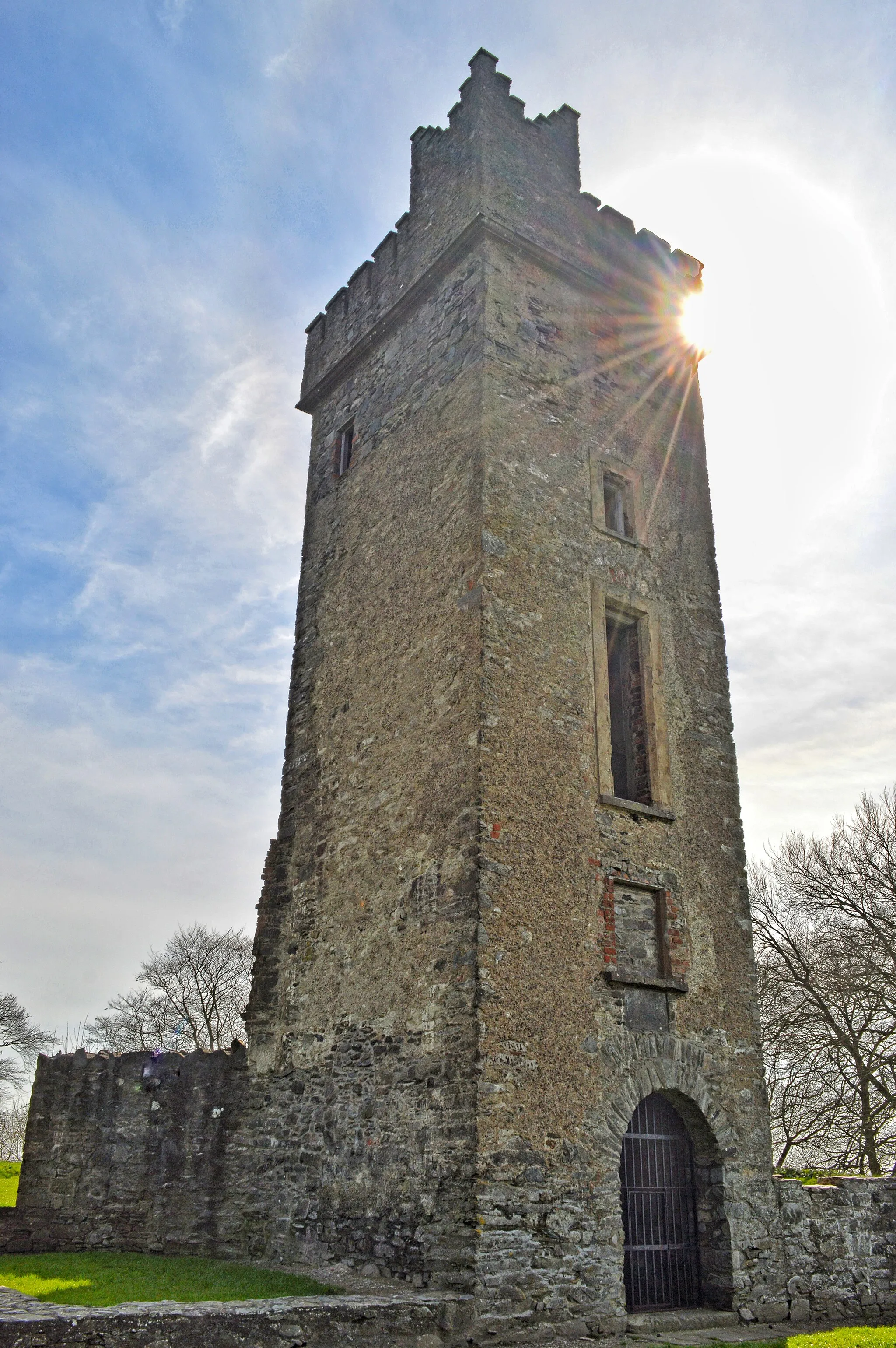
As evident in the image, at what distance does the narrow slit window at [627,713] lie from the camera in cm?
1066

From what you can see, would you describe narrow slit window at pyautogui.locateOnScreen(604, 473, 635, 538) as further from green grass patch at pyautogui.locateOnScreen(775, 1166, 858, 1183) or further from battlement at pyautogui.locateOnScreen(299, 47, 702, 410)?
green grass patch at pyautogui.locateOnScreen(775, 1166, 858, 1183)

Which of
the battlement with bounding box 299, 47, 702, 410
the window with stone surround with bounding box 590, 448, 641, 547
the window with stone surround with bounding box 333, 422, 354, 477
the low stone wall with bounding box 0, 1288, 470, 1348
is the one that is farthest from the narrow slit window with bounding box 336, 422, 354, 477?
the low stone wall with bounding box 0, 1288, 470, 1348

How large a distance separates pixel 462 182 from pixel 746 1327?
42.4ft

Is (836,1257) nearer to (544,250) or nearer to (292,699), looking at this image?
(292,699)

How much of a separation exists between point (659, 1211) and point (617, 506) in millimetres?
7649

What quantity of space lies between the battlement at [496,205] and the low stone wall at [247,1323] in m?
11.0

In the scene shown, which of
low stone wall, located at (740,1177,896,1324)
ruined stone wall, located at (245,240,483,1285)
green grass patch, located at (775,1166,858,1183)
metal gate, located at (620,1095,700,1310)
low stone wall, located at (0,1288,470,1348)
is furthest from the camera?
green grass patch, located at (775,1166,858,1183)

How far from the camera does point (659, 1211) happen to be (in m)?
9.09

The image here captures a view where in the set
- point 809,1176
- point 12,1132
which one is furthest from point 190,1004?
point 809,1176

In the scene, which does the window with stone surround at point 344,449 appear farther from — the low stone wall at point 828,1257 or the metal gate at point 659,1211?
the low stone wall at point 828,1257

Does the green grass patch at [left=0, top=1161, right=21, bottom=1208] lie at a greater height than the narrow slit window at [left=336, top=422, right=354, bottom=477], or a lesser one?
lesser

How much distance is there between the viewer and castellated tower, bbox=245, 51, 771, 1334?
324 inches

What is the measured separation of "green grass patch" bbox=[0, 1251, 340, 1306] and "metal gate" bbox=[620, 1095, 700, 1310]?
9.03ft

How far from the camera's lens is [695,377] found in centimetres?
1398
